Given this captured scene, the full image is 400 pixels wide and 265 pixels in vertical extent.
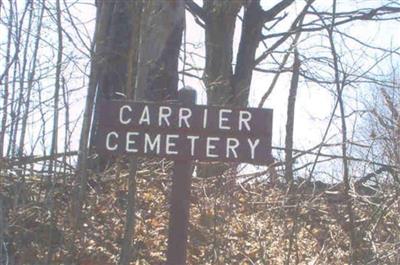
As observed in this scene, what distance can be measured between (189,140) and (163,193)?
2820mm

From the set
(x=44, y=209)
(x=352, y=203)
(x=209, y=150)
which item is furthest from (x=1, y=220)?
(x=352, y=203)

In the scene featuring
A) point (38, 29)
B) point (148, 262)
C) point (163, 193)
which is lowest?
point (148, 262)

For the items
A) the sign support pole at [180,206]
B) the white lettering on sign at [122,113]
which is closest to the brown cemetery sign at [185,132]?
the white lettering on sign at [122,113]

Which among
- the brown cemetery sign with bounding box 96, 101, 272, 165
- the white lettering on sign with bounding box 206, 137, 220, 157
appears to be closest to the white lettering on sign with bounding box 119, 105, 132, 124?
the brown cemetery sign with bounding box 96, 101, 272, 165

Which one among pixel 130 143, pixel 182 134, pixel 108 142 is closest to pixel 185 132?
pixel 182 134

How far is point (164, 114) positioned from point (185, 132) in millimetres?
207

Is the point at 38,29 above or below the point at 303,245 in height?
above

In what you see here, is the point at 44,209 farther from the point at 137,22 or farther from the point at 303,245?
the point at 303,245

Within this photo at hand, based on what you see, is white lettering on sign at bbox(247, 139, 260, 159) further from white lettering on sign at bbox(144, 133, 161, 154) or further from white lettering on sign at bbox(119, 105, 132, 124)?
white lettering on sign at bbox(119, 105, 132, 124)

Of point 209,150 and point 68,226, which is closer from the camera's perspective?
point 209,150

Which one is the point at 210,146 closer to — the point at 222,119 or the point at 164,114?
the point at 222,119

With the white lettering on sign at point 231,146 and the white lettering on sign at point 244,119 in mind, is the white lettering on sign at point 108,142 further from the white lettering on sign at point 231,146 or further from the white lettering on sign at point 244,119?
the white lettering on sign at point 244,119

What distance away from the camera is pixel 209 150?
5824 mm

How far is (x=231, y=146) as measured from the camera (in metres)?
5.84
